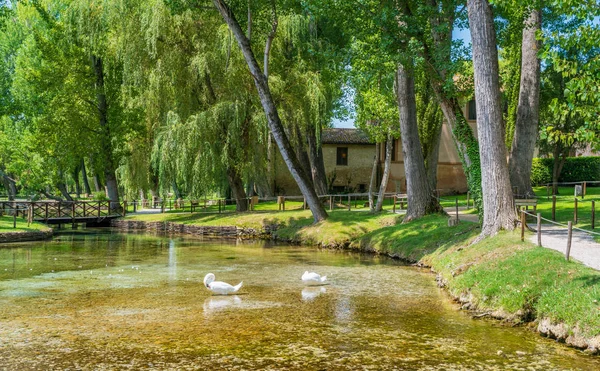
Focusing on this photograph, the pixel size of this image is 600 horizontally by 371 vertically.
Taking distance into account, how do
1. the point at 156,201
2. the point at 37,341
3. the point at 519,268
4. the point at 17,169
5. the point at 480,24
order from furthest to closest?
the point at 156,201, the point at 17,169, the point at 480,24, the point at 519,268, the point at 37,341

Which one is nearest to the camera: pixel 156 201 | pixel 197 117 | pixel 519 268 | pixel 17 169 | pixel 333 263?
pixel 519 268

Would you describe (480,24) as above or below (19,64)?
below

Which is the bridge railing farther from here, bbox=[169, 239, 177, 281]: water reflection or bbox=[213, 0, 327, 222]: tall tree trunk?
bbox=[213, 0, 327, 222]: tall tree trunk

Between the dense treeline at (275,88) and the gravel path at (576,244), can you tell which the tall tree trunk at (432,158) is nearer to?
the dense treeline at (275,88)

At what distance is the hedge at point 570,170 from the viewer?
45.0 metres

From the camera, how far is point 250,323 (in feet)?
37.7

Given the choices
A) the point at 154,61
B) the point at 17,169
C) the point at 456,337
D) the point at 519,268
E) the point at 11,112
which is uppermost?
the point at 154,61

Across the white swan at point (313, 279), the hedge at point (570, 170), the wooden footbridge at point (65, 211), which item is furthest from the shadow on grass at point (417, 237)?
the hedge at point (570, 170)

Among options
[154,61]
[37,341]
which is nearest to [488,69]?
[37,341]

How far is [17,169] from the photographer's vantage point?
133ft

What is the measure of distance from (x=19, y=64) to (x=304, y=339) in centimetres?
4279

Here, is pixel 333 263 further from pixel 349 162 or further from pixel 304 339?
pixel 349 162

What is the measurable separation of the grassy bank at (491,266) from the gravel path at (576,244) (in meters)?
0.61

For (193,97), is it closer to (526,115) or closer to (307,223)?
(307,223)
